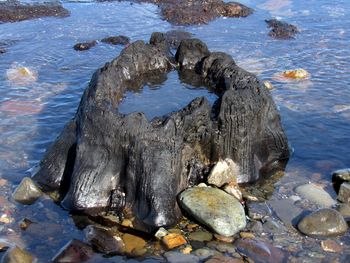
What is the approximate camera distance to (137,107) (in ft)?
26.5

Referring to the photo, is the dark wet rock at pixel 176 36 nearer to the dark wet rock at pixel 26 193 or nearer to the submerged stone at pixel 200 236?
the dark wet rock at pixel 26 193

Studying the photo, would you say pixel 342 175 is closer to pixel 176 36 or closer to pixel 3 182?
pixel 3 182

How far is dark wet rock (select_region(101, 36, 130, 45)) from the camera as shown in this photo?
1422cm

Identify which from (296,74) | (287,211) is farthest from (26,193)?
(296,74)

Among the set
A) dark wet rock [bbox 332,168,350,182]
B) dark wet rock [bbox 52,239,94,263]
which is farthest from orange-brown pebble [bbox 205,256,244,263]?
dark wet rock [bbox 332,168,350,182]

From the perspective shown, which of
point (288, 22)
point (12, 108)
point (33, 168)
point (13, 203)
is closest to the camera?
point (13, 203)

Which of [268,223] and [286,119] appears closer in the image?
[268,223]

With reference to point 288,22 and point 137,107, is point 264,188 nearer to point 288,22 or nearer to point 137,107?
point 137,107

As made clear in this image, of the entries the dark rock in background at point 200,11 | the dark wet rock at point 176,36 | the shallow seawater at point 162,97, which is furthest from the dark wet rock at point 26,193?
the dark rock in background at point 200,11

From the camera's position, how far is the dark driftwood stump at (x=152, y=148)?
6.31m

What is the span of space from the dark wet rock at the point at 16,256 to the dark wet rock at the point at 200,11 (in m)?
12.3

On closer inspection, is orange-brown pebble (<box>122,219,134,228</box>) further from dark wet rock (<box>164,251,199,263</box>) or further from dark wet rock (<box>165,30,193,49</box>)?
dark wet rock (<box>165,30,193,49</box>)

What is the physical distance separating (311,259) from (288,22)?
1220 centimetres

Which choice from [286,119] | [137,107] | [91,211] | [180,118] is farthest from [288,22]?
[91,211]
